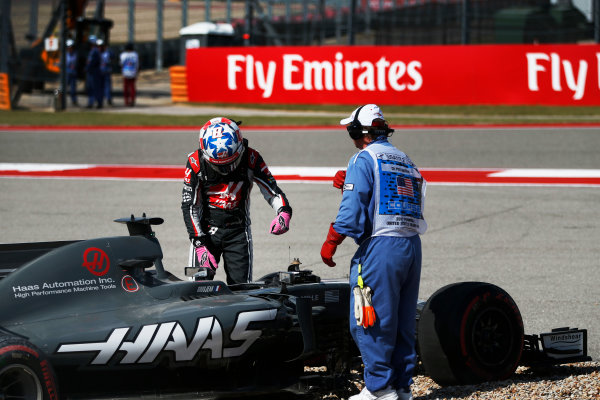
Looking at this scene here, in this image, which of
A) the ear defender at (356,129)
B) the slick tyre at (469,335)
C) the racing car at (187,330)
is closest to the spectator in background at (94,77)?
the racing car at (187,330)

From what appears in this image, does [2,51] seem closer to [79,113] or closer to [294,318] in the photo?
[79,113]

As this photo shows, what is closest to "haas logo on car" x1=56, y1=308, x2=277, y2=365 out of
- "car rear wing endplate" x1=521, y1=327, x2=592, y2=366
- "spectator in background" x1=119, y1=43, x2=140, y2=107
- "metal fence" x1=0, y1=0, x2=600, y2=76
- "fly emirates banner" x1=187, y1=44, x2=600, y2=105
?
"car rear wing endplate" x1=521, y1=327, x2=592, y2=366

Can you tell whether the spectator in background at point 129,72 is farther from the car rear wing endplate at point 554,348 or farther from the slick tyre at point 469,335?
the slick tyre at point 469,335

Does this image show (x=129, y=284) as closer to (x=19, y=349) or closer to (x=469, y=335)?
(x=19, y=349)

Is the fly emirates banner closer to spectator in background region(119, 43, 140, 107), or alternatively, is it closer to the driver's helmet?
spectator in background region(119, 43, 140, 107)

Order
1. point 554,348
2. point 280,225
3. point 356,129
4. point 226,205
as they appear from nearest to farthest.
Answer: point 356,129 → point 554,348 → point 280,225 → point 226,205

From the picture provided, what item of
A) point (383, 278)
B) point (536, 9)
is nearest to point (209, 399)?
point (383, 278)

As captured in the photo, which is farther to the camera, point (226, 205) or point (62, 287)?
point (226, 205)

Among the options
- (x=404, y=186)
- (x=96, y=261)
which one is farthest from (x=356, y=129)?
(x=96, y=261)

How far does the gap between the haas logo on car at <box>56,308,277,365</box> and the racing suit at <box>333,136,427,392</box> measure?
1.96 feet

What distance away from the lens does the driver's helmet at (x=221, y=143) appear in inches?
259

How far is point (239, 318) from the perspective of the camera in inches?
203

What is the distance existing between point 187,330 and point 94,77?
22.0m

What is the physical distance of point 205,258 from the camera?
6707mm
